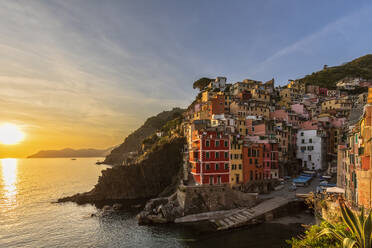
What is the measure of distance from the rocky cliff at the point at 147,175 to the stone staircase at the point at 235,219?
32.6 m

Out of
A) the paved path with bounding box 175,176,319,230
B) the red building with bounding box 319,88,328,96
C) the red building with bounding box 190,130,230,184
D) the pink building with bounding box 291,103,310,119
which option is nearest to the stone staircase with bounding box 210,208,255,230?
the paved path with bounding box 175,176,319,230

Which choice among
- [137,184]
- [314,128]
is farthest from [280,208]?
[137,184]

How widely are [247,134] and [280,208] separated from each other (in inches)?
1050

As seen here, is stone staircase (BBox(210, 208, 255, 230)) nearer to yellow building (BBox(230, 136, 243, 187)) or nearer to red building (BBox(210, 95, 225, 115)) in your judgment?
yellow building (BBox(230, 136, 243, 187))

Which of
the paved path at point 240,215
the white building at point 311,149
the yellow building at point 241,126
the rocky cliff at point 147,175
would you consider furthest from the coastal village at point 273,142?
the rocky cliff at point 147,175

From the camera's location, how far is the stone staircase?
43219 mm

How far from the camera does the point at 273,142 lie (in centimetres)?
6206

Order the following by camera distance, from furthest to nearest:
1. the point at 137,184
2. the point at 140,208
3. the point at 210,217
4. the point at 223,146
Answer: the point at 137,184, the point at 140,208, the point at 223,146, the point at 210,217

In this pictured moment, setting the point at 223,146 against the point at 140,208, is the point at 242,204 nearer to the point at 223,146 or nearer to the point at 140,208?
the point at 223,146

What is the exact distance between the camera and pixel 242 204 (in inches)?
1951

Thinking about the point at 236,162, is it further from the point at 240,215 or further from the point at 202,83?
the point at 202,83

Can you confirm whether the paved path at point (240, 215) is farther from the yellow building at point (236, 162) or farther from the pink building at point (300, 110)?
the pink building at point (300, 110)

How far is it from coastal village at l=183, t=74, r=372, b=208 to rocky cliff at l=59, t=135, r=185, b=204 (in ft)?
29.8

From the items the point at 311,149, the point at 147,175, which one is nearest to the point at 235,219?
the point at 311,149
